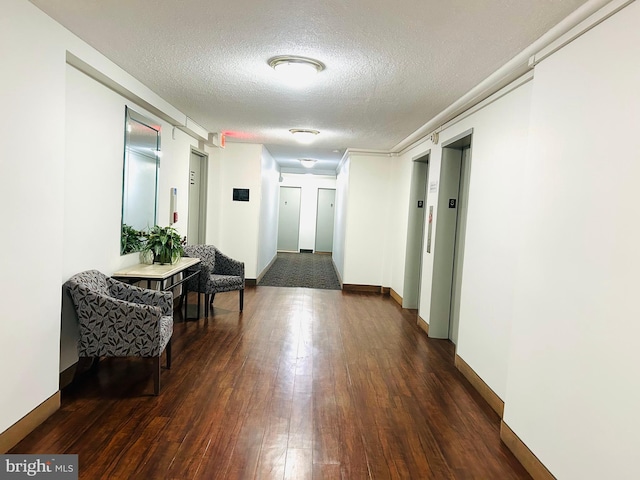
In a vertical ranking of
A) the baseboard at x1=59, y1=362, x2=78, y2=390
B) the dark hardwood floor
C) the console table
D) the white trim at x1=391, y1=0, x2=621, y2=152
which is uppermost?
the white trim at x1=391, y1=0, x2=621, y2=152

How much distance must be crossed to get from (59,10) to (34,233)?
1280 mm

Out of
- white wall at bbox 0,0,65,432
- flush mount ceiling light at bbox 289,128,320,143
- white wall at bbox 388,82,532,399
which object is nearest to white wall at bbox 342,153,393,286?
flush mount ceiling light at bbox 289,128,320,143

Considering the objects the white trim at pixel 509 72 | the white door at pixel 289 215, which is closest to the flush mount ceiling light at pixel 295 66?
the white trim at pixel 509 72

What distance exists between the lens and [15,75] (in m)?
2.26

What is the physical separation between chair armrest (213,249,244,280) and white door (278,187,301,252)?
7.43m

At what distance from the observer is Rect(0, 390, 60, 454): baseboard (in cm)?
228

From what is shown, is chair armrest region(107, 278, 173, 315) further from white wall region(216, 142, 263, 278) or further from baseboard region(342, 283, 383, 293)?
baseboard region(342, 283, 383, 293)

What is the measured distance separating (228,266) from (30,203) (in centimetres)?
355

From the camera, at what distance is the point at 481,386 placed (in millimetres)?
3465

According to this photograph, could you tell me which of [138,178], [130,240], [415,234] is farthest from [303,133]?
[130,240]

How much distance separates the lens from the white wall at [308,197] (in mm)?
13344

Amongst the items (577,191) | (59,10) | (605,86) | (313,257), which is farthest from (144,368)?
(313,257)

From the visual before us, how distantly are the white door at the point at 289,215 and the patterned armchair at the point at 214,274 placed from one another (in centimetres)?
746

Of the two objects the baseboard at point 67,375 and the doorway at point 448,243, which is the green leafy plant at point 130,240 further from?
the doorway at point 448,243
